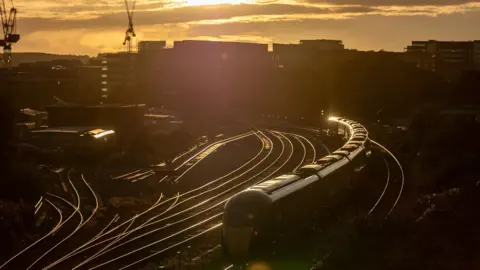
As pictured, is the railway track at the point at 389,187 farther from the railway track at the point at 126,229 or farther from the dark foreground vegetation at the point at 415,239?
the railway track at the point at 126,229

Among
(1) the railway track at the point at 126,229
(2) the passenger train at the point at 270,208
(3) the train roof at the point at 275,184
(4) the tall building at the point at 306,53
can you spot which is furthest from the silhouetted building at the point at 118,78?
(3) the train roof at the point at 275,184

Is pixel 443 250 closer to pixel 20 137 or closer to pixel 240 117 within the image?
pixel 20 137

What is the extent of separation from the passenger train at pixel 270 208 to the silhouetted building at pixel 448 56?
11528 centimetres

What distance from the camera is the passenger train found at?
16531mm

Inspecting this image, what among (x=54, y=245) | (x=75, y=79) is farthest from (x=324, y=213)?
(x=75, y=79)

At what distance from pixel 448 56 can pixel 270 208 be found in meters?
133

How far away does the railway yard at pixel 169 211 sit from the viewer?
18.8 meters

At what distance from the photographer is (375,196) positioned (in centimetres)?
2841

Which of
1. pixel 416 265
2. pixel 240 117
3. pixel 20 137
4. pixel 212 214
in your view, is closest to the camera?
pixel 416 265

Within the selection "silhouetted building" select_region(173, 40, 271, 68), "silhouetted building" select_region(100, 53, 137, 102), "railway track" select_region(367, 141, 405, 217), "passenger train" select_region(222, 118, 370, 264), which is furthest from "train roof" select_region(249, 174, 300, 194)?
"silhouetted building" select_region(173, 40, 271, 68)

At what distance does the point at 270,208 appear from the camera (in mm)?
16766

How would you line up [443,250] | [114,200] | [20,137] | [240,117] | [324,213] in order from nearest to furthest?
[443,250] < [324,213] < [114,200] < [20,137] < [240,117]

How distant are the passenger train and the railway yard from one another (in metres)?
0.51

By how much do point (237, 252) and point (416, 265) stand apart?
4.09m
